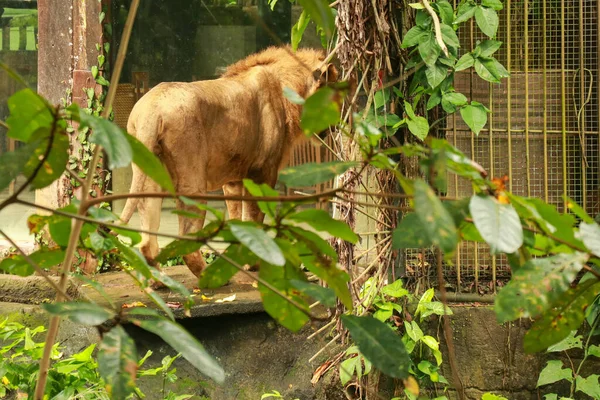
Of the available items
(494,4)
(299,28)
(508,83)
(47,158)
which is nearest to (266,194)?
(47,158)

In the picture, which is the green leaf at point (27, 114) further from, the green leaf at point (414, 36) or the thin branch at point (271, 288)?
the green leaf at point (414, 36)

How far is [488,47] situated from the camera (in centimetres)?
407

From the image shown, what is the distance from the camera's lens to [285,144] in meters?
5.75

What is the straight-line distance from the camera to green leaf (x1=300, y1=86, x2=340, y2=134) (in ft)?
3.21

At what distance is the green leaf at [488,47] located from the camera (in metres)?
4.05

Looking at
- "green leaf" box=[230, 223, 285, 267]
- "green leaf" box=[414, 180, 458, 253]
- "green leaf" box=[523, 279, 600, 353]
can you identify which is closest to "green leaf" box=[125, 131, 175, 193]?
"green leaf" box=[230, 223, 285, 267]

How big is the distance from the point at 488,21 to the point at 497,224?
3224 millimetres

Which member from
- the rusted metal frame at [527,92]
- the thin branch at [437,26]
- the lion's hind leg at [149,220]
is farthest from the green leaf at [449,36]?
the lion's hind leg at [149,220]

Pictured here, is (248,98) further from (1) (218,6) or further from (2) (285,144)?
(1) (218,6)

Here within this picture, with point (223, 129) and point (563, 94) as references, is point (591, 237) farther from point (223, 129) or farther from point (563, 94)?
point (223, 129)

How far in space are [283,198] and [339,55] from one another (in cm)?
317

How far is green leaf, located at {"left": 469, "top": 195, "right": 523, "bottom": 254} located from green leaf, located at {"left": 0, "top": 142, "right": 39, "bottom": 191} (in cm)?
56

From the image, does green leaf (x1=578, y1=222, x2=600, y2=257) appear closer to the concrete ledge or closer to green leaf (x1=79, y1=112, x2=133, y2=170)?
green leaf (x1=79, y1=112, x2=133, y2=170)

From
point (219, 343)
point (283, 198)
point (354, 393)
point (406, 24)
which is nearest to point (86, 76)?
point (219, 343)
